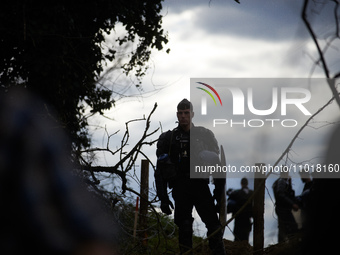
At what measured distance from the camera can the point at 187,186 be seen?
538 cm

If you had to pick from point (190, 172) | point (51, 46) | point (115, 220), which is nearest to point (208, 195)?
point (190, 172)

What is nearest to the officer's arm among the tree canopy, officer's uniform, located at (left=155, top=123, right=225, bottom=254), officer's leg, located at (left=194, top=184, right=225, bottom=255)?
officer's uniform, located at (left=155, top=123, right=225, bottom=254)

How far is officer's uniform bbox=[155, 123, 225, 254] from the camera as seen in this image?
5.34m

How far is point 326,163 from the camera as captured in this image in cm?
124

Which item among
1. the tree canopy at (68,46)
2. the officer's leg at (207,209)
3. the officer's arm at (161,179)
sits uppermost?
the tree canopy at (68,46)

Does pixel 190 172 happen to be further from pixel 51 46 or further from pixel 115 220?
pixel 51 46

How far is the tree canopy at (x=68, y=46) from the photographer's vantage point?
7.27 m

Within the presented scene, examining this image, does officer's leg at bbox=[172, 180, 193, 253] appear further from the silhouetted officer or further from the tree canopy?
the tree canopy

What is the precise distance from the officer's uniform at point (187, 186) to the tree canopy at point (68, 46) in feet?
5.97

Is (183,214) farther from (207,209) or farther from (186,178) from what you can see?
(186,178)

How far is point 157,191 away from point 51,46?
3573mm

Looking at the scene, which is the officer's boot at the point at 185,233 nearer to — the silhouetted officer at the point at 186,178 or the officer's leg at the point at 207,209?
Result: the silhouetted officer at the point at 186,178

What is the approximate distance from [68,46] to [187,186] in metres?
4.22

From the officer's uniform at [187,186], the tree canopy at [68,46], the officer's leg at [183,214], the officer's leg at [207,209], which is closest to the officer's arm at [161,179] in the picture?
the officer's uniform at [187,186]
